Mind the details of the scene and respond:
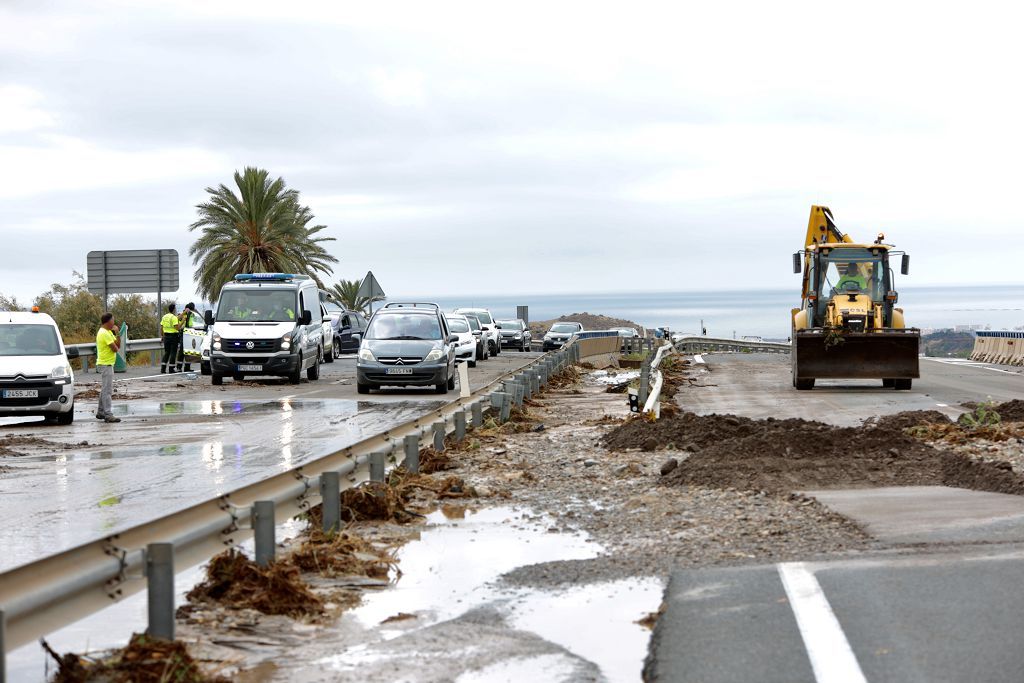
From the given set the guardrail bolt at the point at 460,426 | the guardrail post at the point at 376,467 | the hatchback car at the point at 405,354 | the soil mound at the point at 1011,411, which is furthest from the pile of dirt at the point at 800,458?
the hatchback car at the point at 405,354

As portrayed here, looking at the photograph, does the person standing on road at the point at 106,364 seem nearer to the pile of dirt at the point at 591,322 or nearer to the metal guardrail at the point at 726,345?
the metal guardrail at the point at 726,345

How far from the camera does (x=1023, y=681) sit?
18.0 feet

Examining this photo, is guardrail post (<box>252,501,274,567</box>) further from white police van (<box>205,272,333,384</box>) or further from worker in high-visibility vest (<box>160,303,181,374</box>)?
worker in high-visibility vest (<box>160,303,181,374</box>)

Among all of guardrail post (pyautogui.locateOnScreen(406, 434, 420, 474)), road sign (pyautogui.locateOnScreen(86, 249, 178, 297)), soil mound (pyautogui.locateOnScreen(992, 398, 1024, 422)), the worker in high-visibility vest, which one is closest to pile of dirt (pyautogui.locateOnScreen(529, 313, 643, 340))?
road sign (pyautogui.locateOnScreen(86, 249, 178, 297))

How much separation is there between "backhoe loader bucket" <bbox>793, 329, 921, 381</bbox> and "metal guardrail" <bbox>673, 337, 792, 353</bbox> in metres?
29.4

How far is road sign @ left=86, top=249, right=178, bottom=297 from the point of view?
156ft

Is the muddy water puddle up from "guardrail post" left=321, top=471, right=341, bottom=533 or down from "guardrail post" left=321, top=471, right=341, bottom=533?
down

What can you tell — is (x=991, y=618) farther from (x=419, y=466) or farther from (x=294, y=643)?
(x=419, y=466)

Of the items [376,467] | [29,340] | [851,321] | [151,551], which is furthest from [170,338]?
[151,551]

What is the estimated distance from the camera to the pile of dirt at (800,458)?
1194 cm

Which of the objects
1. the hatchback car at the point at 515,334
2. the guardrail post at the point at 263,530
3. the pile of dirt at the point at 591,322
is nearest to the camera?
the guardrail post at the point at 263,530

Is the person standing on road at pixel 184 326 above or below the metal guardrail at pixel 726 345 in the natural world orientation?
above

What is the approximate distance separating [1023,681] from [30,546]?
6.72 meters

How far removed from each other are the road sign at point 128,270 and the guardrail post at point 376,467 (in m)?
38.6
